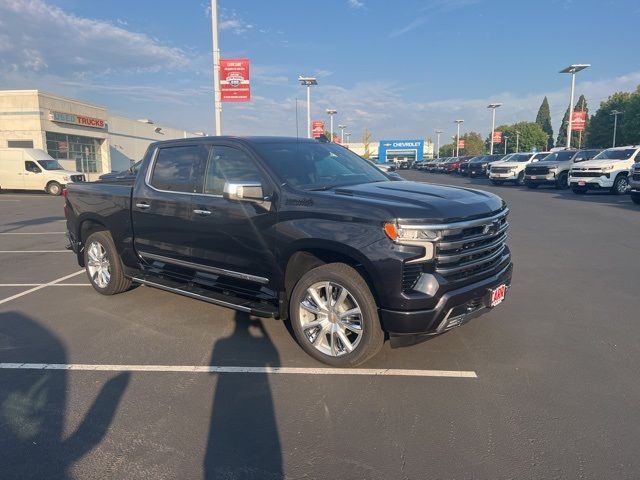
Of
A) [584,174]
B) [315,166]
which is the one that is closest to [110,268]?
[315,166]

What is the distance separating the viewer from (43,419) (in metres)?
3.39

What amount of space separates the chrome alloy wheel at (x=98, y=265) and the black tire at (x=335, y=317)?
3.19 meters

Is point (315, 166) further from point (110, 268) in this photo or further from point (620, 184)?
point (620, 184)

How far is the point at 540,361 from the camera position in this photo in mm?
4246

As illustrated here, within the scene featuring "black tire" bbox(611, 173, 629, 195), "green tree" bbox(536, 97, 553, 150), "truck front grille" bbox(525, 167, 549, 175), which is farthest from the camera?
"green tree" bbox(536, 97, 553, 150)

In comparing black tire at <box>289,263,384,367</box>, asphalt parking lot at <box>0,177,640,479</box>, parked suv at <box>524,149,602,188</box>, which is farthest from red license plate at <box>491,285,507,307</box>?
parked suv at <box>524,149,602,188</box>

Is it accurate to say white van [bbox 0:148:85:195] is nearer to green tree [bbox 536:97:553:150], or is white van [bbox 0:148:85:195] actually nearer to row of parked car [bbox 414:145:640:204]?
row of parked car [bbox 414:145:640:204]

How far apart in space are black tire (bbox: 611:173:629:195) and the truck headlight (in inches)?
789

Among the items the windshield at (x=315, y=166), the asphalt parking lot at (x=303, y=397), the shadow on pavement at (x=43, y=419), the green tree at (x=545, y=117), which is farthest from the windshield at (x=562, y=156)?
the green tree at (x=545, y=117)

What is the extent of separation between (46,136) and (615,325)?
3750 cm

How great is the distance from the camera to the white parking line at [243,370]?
13.2 ft

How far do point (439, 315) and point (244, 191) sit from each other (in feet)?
6.21

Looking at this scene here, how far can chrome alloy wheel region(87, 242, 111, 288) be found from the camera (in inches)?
249

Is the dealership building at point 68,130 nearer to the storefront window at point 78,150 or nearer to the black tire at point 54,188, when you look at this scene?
the storefront window at point 78,150
